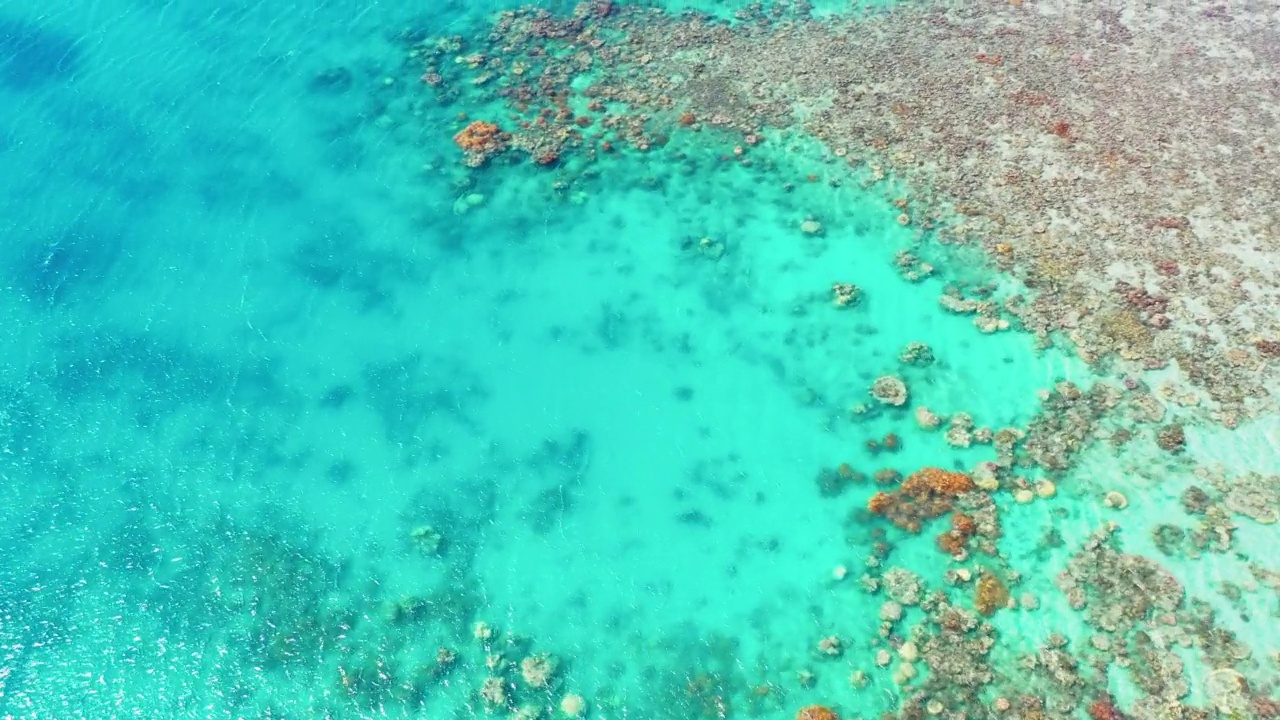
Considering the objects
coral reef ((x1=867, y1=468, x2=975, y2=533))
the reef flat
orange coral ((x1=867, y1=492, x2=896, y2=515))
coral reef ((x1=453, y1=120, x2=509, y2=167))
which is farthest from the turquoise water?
coral reef ((x1=453, y1=120, x2=509, y2=167))

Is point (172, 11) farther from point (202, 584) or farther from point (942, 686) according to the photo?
point (942, 686)

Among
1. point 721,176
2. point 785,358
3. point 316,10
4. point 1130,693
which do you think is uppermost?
point 316,10

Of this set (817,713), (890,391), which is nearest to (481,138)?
(890,391)

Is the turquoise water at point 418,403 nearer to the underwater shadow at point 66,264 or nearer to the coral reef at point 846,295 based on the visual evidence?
the underwater shadow at point 66,264

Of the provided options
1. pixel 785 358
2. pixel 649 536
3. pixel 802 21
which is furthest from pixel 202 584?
pixel 802 21

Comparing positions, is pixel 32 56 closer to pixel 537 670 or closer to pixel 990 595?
pixel 537 670
